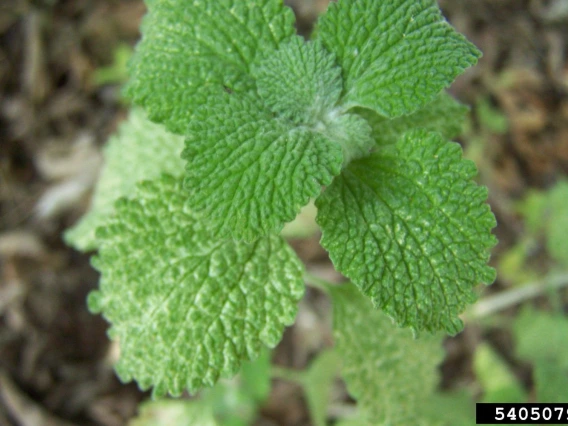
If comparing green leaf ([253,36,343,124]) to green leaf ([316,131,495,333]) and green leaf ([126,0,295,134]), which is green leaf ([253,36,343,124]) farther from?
green leaf ([316,131,495,333])

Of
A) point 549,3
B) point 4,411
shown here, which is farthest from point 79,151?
point 549,3

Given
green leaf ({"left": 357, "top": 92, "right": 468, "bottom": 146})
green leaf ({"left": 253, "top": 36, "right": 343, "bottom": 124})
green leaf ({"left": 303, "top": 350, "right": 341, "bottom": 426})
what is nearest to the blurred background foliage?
green leaf ({"left": 303, "top": 350, "right": 341, "bottom": 426})

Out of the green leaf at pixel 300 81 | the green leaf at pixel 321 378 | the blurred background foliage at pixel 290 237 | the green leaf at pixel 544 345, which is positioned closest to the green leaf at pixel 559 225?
the blurred background foliage at pixel 290 237

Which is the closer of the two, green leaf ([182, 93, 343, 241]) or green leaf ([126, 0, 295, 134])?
green leaf ([182, 93, 343, 241])

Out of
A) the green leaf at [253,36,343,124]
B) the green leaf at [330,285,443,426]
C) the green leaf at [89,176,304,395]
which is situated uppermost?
the green leaf at [253,36,343,124]

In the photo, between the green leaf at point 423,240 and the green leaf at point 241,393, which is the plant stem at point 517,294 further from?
the green leaf at point 423,240

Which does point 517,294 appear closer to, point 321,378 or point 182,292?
point 321,378

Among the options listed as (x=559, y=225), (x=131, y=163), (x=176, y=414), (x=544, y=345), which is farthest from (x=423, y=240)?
(x=559, y=225)

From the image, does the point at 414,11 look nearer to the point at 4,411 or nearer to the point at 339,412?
the point at 339,412
